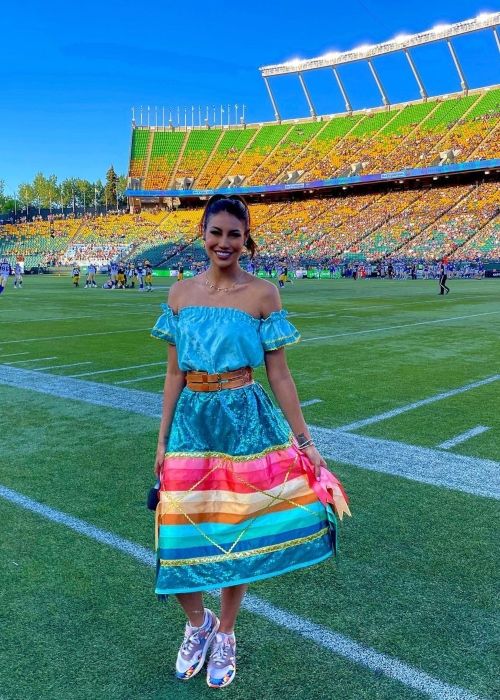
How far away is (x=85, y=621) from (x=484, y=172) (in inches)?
2367

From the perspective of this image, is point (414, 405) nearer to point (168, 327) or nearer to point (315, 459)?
point (315, 459)

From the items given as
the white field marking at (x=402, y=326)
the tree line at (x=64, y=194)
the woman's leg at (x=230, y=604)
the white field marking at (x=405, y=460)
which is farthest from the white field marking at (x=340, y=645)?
the tree line at (x=64, y=194)

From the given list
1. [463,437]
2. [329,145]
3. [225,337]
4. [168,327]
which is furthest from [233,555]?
[329,145]

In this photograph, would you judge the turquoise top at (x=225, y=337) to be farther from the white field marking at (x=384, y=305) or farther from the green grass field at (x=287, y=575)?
the white field marking at (x=384, y=305)

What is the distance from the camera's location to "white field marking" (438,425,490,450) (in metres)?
5.73

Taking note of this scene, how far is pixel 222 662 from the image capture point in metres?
2.63

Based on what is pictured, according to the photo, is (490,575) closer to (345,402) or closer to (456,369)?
(345,402)

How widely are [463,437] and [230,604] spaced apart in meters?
3.93

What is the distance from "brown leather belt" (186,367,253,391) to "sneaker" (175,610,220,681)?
3.42ft

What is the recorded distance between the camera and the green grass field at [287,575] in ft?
8.61

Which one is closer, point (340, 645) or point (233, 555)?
point (233, 555)

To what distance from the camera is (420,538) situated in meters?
3.88

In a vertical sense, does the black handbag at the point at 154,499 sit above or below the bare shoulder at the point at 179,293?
below

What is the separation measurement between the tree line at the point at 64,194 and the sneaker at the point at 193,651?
12734 cm
